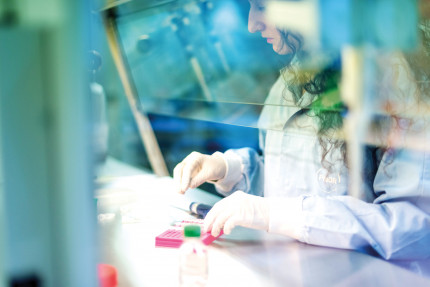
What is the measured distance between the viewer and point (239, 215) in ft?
4.65

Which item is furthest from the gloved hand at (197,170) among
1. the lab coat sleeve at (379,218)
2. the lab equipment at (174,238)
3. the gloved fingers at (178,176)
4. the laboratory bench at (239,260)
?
the lab coat sleeve at (379,218)

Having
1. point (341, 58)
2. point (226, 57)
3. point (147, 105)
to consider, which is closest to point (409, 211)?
point (341, 58)

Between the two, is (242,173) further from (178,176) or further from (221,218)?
(221,218)

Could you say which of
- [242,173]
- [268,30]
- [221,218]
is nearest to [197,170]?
[242,173]

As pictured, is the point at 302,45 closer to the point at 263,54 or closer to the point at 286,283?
the point at 263,54

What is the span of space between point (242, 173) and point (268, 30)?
2.38 feet

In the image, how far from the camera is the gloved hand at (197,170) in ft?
5.81

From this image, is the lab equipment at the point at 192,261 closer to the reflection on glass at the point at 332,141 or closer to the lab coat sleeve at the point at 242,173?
the reflection on glass at the point at 332,141

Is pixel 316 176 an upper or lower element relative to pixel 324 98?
lower

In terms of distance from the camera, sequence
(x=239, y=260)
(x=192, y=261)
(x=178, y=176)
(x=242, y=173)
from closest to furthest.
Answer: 1. (x=192, y=261)
2. (x=239, y=260)
3. (x=178, y=176)
4. (x=242, y=173)

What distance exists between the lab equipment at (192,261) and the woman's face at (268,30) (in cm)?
101

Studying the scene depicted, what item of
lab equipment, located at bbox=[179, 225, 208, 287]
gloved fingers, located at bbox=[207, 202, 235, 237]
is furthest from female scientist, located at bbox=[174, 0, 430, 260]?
lab equipment, located at bbox=[179, 225, 208, 287]

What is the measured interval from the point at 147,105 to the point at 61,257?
2745mm

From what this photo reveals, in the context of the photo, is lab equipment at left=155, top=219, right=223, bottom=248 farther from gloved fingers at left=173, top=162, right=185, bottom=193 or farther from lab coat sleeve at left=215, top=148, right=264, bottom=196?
lab coat sleeve at left=215, top=148, right=264, bottom=196
